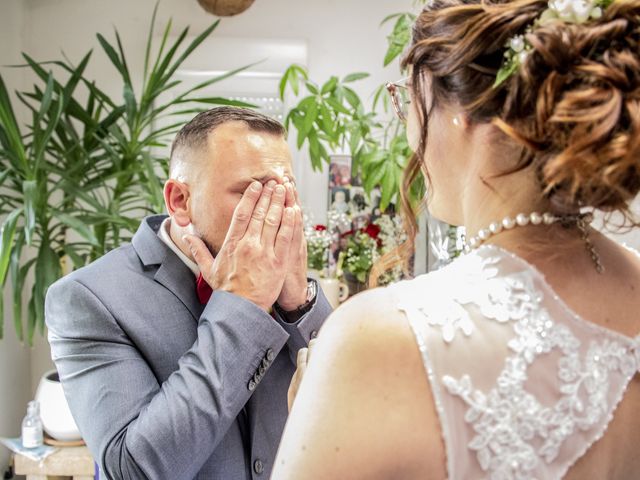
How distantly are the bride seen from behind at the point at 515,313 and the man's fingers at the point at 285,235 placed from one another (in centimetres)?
60

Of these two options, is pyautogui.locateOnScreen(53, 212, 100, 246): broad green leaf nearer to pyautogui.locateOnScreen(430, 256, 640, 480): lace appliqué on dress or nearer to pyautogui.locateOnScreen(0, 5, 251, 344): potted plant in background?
pyautogui.locateOnScreen(0, 5, 251, 344): potted plant in background

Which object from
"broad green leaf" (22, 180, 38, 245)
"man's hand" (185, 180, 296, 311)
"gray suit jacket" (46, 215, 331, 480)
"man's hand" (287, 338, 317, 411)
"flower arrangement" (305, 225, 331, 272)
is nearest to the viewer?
"man's hand" (287, 338, 317, 411)

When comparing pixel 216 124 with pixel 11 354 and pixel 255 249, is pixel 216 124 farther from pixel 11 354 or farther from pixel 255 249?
pixel 11 354

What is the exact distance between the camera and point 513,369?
65cm

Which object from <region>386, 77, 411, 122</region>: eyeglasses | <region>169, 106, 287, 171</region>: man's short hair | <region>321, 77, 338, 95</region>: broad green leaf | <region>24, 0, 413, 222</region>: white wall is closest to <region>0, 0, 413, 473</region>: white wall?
<region>24, 0, 413, 222</region>: white wall

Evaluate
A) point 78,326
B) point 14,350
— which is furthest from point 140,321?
point 14,350

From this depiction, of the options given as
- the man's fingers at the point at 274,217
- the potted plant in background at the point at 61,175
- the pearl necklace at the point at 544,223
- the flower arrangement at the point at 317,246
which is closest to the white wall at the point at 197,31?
the flower arrangement at the point at 317,246

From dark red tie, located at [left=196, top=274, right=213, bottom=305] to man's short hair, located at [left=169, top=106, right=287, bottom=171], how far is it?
277mm

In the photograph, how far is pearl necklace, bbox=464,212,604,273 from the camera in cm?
73

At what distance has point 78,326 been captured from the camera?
122cm

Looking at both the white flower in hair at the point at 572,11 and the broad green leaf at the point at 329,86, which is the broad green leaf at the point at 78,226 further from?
the white flower in hair at the point at 572,11

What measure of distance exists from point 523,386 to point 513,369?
2 centimetres

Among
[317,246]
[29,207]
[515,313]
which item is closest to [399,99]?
[515,313]

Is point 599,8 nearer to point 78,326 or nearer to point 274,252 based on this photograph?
point 274,252
